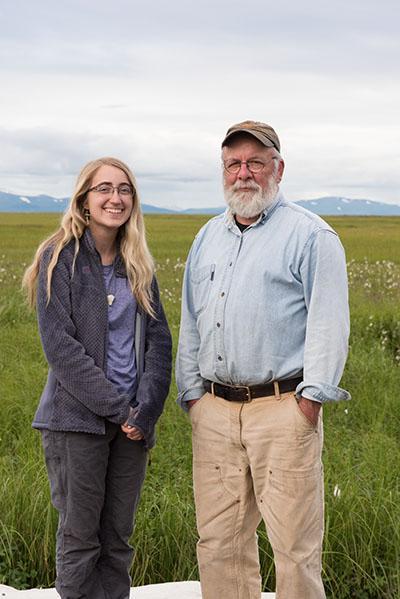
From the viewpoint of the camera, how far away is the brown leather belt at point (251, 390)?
3928mm

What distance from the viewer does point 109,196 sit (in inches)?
160

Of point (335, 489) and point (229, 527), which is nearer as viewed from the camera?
point (229, 527)

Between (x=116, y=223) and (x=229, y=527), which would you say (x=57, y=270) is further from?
(x=229, y=527)

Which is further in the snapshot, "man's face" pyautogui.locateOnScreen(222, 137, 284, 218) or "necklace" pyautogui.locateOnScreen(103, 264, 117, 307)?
"necklace" pyautogui.locateOnScreen(103, 264, 117, 307)

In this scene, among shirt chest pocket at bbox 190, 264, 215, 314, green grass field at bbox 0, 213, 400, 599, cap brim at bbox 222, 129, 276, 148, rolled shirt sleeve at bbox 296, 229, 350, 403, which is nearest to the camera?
rolled shirt sleeve at bbox 296, 229, 350, 403

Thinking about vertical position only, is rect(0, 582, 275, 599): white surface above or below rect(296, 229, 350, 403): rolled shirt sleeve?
below

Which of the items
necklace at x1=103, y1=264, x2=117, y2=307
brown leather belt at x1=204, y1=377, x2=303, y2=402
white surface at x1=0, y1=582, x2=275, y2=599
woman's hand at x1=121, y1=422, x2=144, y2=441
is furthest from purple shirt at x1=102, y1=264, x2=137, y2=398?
white surface at x1=0, y1=582, x2=275, y2=599

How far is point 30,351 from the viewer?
10.6 meters

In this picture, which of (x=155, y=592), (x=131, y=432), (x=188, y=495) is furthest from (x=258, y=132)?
(x=188, y=495)

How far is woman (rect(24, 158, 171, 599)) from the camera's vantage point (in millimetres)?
3975

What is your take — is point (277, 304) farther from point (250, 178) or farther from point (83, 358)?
point (83, 358)

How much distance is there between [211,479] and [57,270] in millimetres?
1274

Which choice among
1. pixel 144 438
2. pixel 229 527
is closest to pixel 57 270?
pixel 144 438

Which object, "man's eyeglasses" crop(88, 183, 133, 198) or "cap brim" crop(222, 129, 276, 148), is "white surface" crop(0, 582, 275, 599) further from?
"cap brim" crop(222, 129, 276, 148)
